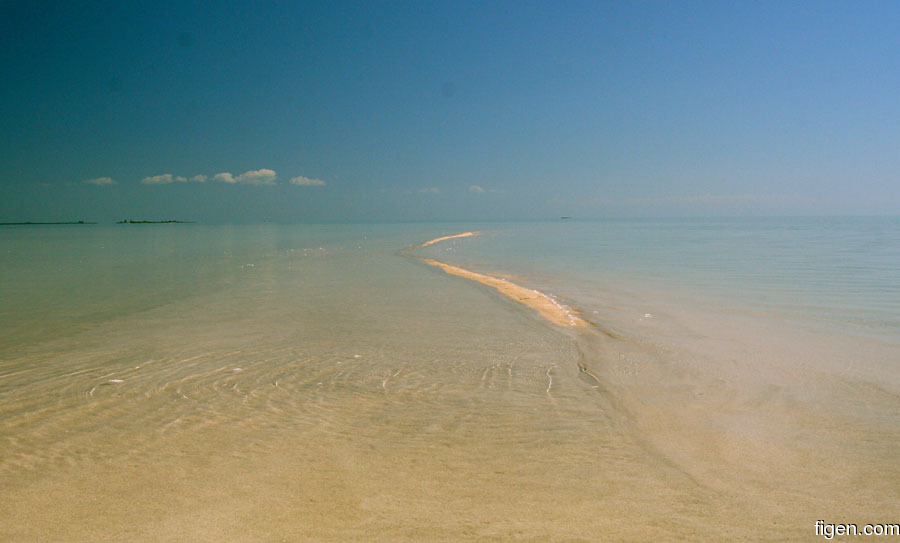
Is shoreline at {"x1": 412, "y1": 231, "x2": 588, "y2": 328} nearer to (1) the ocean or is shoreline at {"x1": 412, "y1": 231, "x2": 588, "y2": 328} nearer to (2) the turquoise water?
(1) the ocean

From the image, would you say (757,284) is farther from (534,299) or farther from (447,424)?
(447,424)

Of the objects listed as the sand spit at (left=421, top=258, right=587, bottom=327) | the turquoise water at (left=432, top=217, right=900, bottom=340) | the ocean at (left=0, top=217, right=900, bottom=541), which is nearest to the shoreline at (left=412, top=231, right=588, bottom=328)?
the sand spit at (left=421, top=258, right=587, bottom=327)

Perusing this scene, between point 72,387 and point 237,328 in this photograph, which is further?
point 237,328

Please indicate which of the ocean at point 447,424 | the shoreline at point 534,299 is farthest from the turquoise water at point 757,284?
the shoreline at point 534,299

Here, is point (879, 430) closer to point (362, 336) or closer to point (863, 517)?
point (863, 517)

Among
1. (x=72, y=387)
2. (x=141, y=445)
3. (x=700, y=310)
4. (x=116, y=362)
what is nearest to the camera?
(x=141, y=445)

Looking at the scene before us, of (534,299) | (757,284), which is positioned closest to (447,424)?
(534,299)

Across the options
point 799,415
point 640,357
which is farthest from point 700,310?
point 799,415
